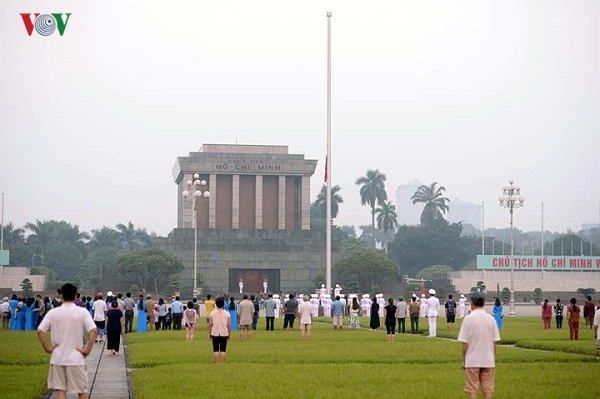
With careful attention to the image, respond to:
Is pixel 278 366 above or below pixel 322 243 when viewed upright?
below

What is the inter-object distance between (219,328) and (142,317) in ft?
55.5

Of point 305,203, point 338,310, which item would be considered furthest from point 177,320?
point 305,203

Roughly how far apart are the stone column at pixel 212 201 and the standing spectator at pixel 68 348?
3282 inches

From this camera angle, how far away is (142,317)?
4053cm

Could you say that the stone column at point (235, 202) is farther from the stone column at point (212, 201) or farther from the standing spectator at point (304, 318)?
the standing spectator at point (304, 318)

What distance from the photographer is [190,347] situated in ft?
97.6

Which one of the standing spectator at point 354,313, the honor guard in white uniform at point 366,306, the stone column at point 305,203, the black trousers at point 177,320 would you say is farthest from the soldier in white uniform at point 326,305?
the stone column at point 305,203

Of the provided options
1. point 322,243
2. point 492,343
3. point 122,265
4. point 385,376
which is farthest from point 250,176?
point 492,343

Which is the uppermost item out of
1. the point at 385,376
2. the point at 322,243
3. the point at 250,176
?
the point at 250,176

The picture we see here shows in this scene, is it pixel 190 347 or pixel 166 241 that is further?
pixel 166 241

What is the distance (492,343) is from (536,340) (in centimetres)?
2034

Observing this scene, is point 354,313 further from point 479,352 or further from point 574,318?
point 479,352

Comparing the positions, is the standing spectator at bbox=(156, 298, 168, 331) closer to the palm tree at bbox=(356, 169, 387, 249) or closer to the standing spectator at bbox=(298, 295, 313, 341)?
the standing spectator at bbox=(298, 295, 313, 341)

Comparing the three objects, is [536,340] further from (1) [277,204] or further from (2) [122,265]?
(1) [277,204]
